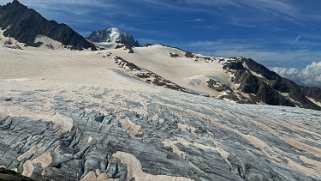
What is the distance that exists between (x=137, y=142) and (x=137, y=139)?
0.82 metres

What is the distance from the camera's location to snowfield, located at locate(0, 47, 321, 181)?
150 feet

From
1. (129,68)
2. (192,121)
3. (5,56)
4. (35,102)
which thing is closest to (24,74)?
(5,56)

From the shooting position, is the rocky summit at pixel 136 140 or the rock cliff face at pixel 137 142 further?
the rock cliff face at pixel 137 142

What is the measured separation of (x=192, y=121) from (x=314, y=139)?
1913 centimetres

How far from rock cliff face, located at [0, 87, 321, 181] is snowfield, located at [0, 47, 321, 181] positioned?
94mm

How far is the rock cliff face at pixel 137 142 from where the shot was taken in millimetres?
45500

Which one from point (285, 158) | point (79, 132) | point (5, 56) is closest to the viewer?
point (79, 132)

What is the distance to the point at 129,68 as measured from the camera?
187 metres

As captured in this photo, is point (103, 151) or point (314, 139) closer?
point (103, 151)

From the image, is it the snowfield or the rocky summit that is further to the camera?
the snowfield

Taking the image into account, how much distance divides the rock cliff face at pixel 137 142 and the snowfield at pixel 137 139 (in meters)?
0.09

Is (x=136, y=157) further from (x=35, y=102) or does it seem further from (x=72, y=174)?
(x=35, y=102)

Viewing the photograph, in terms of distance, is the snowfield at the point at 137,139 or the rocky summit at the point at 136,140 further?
the snowfield at the point at 137,139

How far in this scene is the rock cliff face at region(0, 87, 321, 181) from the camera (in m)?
45.5
